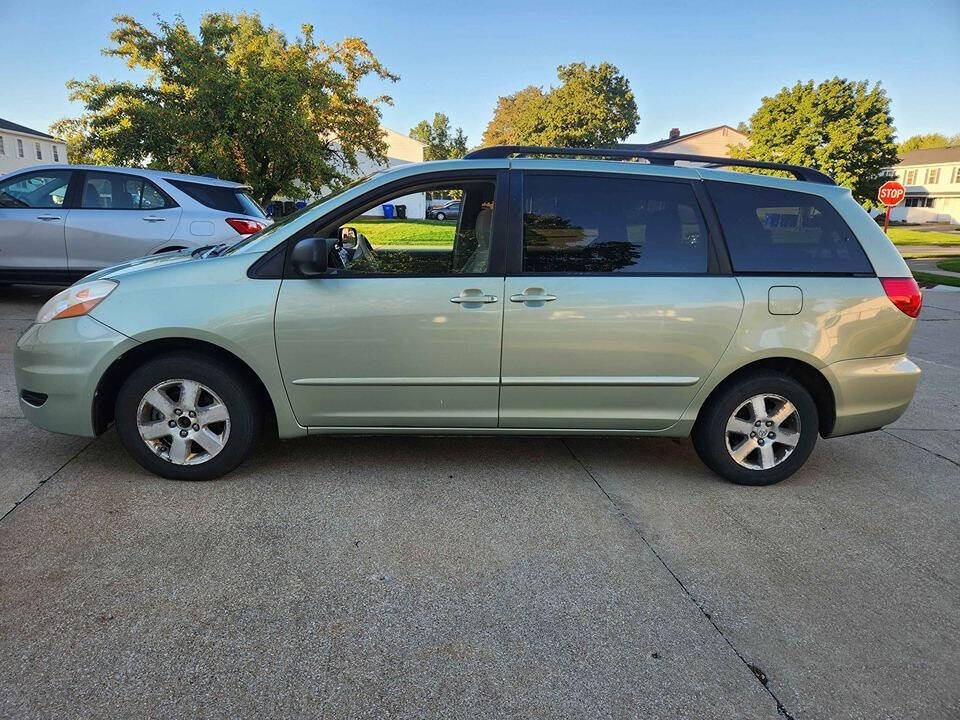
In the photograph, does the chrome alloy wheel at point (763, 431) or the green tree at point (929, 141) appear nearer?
the chrome alloy wheel at point (763, 431)

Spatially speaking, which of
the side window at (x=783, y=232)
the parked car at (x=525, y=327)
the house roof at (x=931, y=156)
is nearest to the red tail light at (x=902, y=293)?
the parked car at (x=525, y=327)

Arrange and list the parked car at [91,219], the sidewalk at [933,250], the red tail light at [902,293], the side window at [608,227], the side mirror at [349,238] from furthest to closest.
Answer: the sidewalk at [933,250] < the parked car at [91,219] < the side mirror at [349,238] < the red tail light at [902,293] < the side window at [608,227]

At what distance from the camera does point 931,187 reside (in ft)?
201

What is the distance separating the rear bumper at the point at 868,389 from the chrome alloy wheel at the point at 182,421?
3.41 m

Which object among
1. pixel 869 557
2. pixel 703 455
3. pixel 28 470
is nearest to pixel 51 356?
pixel 28 470

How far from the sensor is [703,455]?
384 cm

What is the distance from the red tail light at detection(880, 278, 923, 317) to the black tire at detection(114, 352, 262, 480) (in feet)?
11.9

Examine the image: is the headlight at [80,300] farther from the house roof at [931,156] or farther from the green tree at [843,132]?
the house roof at [931,156]

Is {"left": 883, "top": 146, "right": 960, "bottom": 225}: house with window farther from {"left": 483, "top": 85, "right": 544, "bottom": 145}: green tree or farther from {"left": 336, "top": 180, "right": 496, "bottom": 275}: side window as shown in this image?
{"left": 336, "top": 180, "right": 496, "bottom": 275}: side window

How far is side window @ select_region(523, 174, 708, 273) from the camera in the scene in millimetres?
3584

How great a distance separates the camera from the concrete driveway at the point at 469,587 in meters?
2.15

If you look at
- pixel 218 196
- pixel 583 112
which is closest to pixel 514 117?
pixel 583 112

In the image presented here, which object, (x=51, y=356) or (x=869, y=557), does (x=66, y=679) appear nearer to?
(x=51, y=356)

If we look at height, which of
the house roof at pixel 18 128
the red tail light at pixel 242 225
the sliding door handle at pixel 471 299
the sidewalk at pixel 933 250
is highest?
the house roof at pixel 18 128
